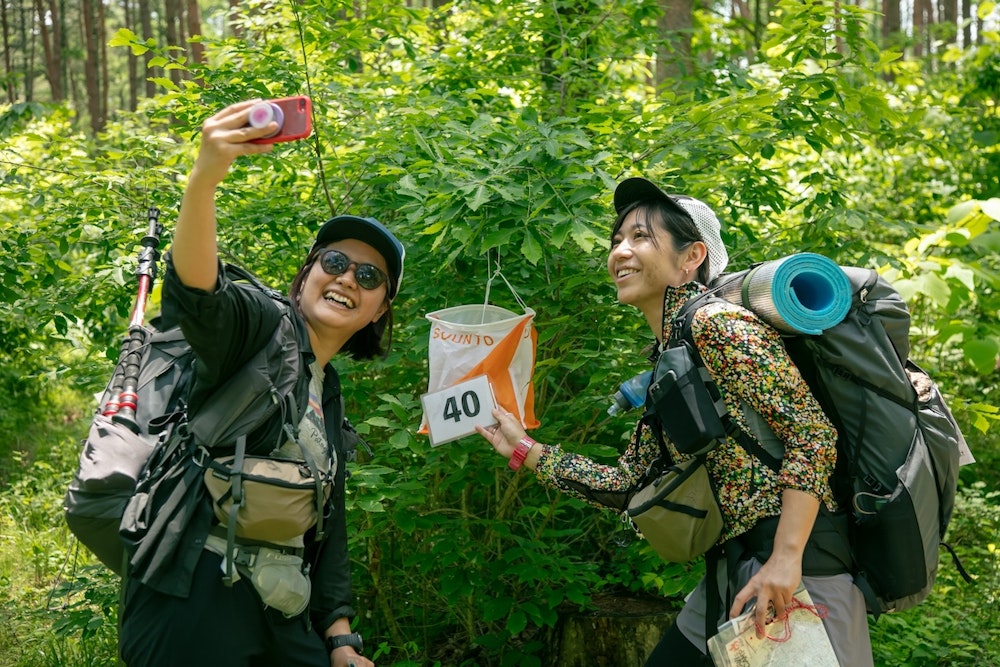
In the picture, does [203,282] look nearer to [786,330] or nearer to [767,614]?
[786,330]

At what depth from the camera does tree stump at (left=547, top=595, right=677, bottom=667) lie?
169 inches

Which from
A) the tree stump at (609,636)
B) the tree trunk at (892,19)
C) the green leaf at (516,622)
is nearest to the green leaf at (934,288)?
the green leaf at (516,622)

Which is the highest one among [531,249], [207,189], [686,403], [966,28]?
[207,189]

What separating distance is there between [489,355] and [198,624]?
4.18ft

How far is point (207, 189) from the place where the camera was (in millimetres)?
1841

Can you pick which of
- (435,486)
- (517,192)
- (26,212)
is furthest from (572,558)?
(26,212)

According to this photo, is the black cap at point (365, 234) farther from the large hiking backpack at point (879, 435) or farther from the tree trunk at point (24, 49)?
the tree trunk at point (24, 49)

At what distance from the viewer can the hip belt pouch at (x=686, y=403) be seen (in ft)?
7.19

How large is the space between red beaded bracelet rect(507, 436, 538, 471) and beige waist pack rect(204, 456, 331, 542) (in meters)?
0.86

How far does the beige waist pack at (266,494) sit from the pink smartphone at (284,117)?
739mm

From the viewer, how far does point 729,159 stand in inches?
179

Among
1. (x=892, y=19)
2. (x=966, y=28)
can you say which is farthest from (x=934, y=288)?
(x=966, y=28)

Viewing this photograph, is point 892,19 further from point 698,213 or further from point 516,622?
point 698,213

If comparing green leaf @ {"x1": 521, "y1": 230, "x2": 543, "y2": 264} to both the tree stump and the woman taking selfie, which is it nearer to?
the woman taking selfie
